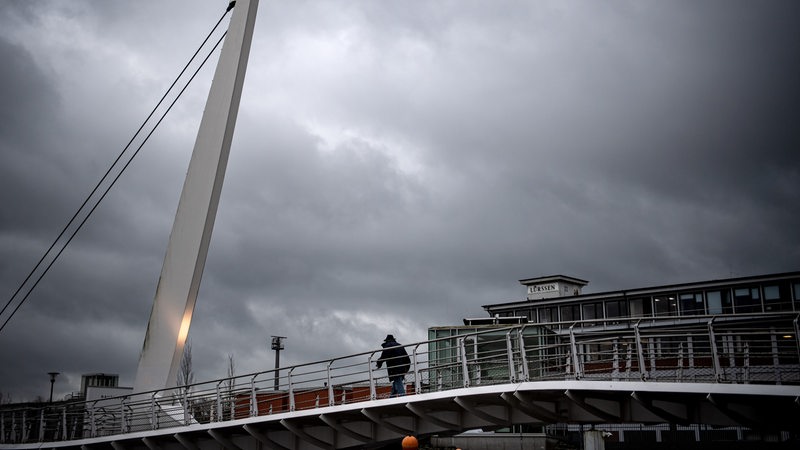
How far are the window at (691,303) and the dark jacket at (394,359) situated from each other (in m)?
32.1

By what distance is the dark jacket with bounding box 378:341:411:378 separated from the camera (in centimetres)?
1897

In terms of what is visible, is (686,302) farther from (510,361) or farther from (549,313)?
(510,361)

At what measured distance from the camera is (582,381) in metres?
15.5

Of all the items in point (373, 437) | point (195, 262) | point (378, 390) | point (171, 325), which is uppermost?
point (195, 262)

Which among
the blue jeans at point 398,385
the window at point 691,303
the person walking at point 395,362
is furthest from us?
the window at point 691,303

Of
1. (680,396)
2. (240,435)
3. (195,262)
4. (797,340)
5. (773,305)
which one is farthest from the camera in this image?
(773,305)

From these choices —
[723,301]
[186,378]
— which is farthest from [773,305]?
[186,378]

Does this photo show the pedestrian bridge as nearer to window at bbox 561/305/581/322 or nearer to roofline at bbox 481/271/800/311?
roofline at bbox 481/271/800/311

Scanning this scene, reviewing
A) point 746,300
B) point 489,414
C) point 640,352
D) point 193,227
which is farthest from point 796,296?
point 193,227

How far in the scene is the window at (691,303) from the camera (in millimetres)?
46750

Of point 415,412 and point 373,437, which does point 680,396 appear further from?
point 373,437

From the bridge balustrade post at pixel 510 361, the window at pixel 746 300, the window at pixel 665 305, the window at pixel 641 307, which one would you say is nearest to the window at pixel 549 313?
the window at pixel 641 307

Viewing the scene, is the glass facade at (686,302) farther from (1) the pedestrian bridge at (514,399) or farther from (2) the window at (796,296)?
(1) the pedestrian bridge at (514,399)

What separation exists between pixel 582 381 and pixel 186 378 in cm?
5506
